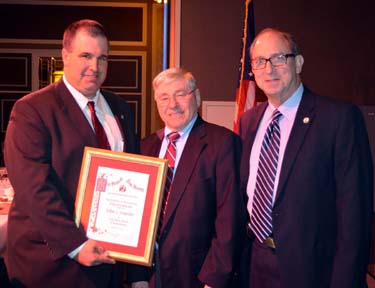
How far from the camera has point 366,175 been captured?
81.9 inches

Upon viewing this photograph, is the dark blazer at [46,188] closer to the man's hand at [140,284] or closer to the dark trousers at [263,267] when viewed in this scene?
the man's hand at [140,284]

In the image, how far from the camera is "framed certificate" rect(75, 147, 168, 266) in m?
2.08

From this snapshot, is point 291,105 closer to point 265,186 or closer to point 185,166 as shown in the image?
point 265,186

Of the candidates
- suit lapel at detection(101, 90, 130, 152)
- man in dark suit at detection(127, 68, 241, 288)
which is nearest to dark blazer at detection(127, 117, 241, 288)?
man in dark suit at detection(127, 68, 241, 288)

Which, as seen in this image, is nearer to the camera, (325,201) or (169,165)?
(325,201)

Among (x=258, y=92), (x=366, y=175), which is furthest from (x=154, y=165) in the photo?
(x=258, y=92)

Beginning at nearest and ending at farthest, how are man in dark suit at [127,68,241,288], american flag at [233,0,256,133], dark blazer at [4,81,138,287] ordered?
dark blazer at [4,81,138,287] < man in dark suit at [127,68,241,288] < american flag at [233,0,256,133]

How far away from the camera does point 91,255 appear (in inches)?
80.0

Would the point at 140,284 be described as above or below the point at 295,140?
below

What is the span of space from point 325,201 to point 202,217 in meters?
0.54

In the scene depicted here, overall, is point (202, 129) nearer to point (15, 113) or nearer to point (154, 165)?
point (154, 165)

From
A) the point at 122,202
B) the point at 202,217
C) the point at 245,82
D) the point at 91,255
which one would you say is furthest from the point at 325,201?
the point at 245,82

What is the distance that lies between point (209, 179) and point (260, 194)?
0.26 metres

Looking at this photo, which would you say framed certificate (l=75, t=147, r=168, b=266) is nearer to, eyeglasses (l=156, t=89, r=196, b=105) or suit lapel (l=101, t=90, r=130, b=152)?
suit lapel (l=101, t=90, r=130, b=152)
